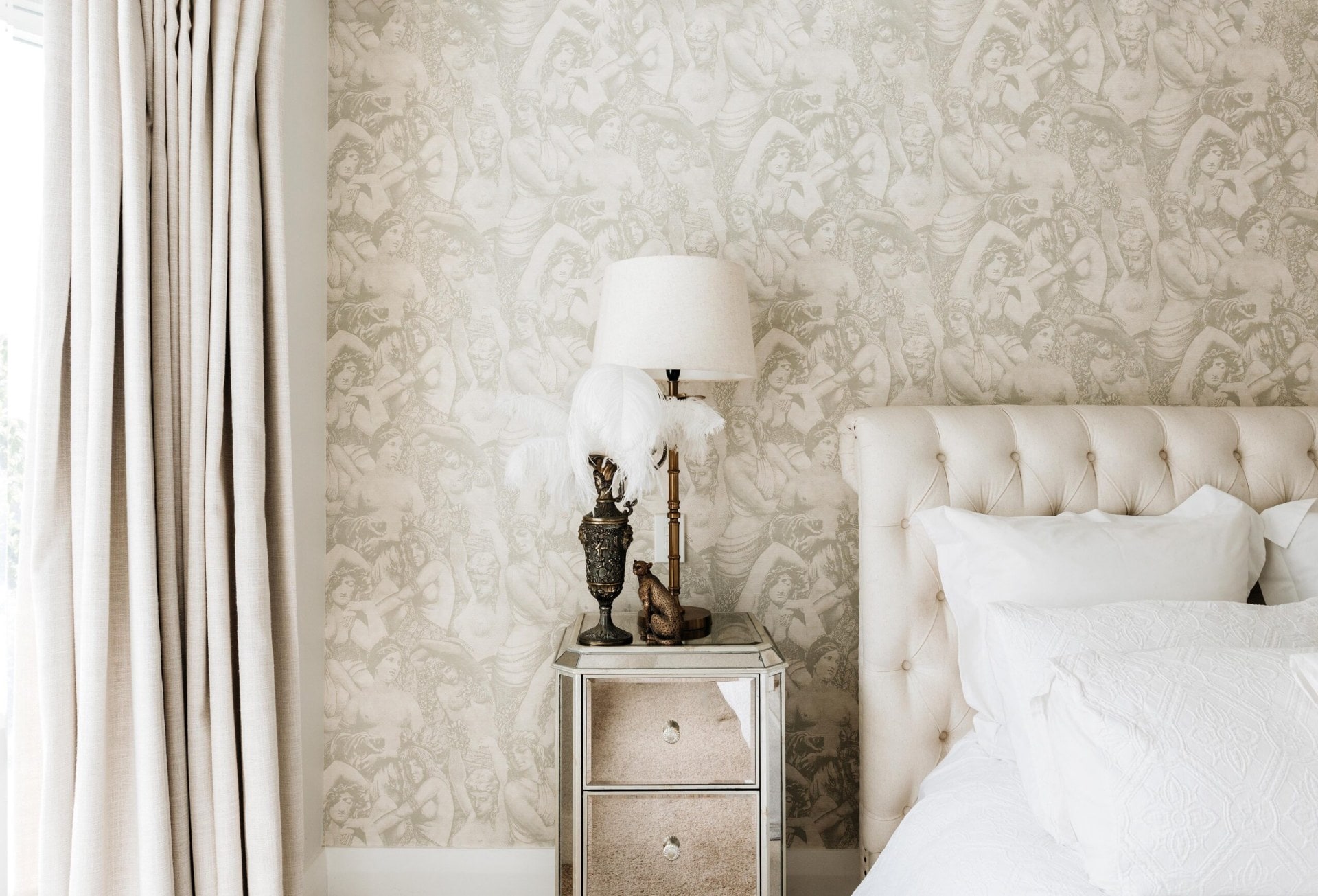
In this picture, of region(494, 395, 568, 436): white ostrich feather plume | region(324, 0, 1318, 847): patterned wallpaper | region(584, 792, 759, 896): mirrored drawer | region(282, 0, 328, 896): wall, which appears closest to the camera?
region(584, 792, 759, 896): mirrored drawer

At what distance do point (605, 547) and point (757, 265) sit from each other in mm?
809

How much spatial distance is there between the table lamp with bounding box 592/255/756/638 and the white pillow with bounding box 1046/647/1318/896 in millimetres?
792

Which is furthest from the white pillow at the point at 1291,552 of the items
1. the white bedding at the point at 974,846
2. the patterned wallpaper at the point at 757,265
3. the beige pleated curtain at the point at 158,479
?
the beige pleated curtain at the point at 158,479

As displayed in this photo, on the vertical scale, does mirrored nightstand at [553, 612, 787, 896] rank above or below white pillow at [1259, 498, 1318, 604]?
below

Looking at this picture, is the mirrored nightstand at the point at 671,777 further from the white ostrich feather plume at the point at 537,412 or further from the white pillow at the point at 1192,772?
the white pillow at the point at 1192,772

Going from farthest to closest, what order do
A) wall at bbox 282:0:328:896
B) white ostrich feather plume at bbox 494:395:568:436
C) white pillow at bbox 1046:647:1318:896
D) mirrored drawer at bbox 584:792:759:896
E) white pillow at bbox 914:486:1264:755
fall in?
1. wall at bbox 282:0:328:896
2. white ostrich feather plume at bbox 494:395:568:436
3. mirrored drawer at bbox 584:792:759:896
4. white pillow at bbox 914:486:1264:755
5. white pillow at bbox 1046:647:1318:896

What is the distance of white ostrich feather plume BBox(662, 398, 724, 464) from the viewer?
1.53 m

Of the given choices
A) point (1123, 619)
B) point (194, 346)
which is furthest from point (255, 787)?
point (1123, 619)

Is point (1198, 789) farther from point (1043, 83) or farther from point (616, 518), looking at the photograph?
point (1043, 83)

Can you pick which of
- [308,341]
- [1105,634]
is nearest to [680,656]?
[1105,634]

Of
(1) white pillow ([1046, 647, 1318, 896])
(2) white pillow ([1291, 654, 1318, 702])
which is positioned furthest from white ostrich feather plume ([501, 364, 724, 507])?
(2) white pillow ([1291, 654, 1318, 702])

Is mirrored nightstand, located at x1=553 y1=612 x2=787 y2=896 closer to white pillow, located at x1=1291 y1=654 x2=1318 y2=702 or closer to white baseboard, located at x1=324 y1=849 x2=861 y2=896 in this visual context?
white baseboard, located at x1=324 y1=849 x2=861 y2=896

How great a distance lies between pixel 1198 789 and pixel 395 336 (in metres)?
1.78

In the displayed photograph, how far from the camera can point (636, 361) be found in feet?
5.00
